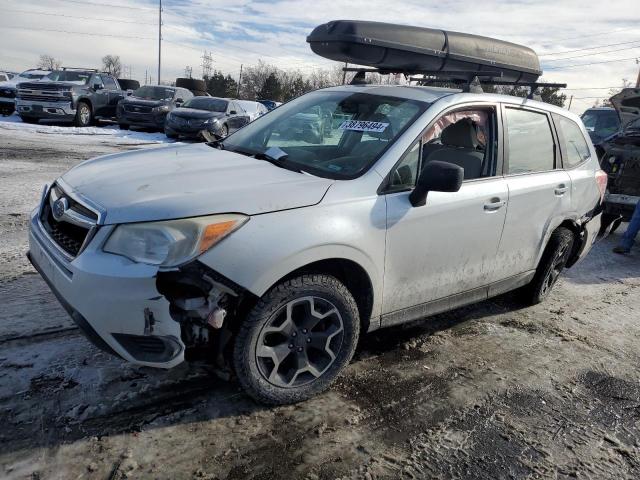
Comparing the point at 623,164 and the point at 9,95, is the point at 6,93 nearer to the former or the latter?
the point at 9,95

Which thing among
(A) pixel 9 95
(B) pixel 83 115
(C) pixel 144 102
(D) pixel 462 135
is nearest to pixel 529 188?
(D) pixel 462 135

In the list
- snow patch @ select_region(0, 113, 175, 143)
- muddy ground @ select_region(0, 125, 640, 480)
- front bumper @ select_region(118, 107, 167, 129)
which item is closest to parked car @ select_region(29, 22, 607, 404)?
muddy ground @ select_region(0, 125, 640, 480)

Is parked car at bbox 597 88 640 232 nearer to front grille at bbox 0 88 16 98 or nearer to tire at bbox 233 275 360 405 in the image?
tire at bbox 233 275 360 405

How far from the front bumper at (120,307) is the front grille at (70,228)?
0.11 meters

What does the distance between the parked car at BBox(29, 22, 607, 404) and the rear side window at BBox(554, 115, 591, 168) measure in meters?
0.13

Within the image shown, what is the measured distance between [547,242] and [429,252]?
5.59 feet

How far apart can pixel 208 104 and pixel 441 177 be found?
15819 mm

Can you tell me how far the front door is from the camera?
317 cm

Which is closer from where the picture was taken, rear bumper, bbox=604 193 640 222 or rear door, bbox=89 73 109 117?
rear bumper, bbox=604 193 640 222

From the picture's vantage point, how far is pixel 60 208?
2.87 m

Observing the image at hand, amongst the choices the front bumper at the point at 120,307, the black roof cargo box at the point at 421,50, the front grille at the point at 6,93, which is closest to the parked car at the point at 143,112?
the front grille at the point at 6,93

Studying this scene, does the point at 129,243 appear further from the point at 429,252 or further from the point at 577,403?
the point at 577,403

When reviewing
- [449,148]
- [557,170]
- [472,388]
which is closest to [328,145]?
[449,148]

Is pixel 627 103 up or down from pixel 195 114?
up
